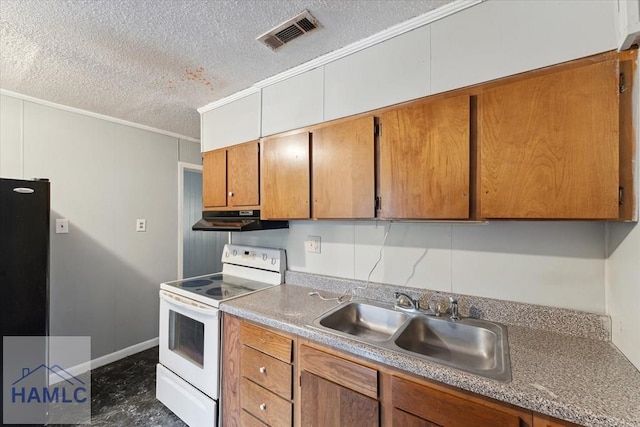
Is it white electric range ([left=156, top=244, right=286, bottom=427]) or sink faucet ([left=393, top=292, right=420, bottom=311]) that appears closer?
sink faucet ([left=393, top=292, right=420, bottom=311])

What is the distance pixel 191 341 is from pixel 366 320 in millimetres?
A: 1182

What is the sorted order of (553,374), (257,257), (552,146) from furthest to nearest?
1. (257,257)
2. (552,146)
3. (553,374)

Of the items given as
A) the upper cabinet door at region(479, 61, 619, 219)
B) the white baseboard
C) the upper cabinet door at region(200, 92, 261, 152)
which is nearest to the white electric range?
the upper cabinet door at region(200, 92, 261, 152)

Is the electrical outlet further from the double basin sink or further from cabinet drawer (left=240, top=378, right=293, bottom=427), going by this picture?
cabinet drawer (left=240, top=378, right=293, bottom=427)

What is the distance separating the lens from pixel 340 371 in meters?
1.12

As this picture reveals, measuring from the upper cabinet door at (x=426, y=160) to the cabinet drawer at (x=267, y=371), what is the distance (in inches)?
36.3

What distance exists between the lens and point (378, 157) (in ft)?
4.56

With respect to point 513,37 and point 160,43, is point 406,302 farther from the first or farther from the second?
point 160,43

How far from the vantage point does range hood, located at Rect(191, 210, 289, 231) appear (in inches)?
73.3

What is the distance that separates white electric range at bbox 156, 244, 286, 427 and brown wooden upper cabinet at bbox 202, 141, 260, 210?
1.48 ft

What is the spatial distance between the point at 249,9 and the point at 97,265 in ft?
8.44

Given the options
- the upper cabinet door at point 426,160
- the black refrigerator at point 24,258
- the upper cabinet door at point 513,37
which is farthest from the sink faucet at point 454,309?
the black refrigerator at point 24,258

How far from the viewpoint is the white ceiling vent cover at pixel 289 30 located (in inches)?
51.8

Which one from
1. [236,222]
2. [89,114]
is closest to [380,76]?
[236,222]
